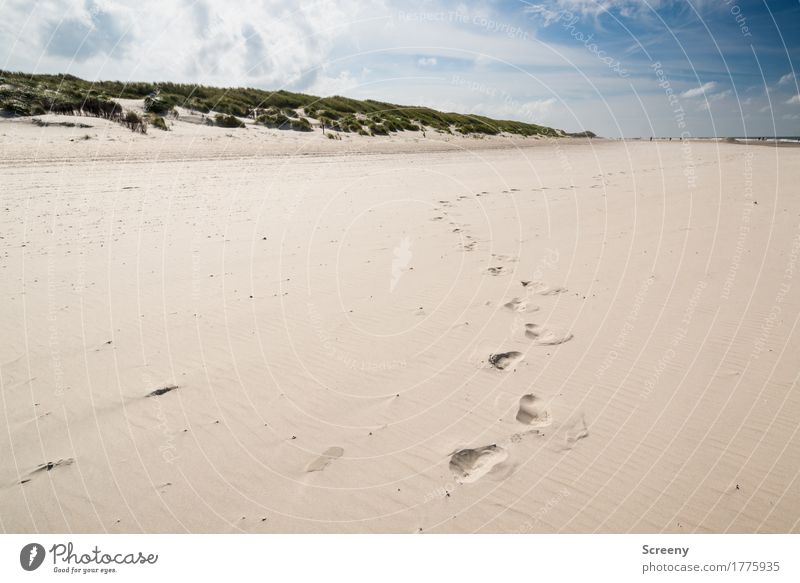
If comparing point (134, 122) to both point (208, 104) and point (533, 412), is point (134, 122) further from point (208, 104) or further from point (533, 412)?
point (533, 412)

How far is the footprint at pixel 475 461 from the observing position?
3.94 meters

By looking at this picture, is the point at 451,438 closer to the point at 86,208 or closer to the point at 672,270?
the point at 672,270

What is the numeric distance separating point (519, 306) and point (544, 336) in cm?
99

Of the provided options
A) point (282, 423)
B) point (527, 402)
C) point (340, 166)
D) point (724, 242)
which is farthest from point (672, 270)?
point (340, 166)

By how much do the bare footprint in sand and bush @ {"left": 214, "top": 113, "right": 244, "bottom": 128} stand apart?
28.1m

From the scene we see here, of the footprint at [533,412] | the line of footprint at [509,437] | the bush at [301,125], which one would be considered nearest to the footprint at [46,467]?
the line of footprint at [509,437]

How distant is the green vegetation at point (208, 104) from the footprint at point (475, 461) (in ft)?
91.8

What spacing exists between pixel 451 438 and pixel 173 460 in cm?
252

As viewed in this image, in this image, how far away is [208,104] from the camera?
30.8 metres

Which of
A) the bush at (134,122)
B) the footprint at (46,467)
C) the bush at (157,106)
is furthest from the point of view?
the bush at (157,106)
